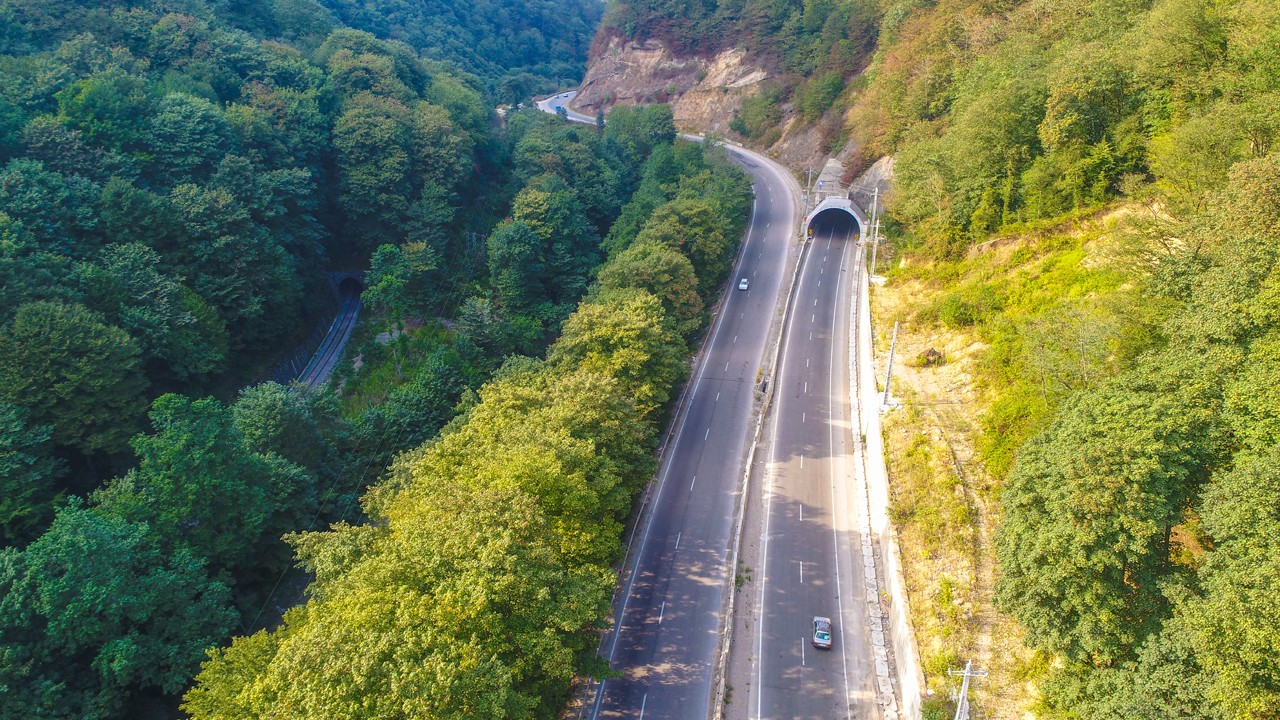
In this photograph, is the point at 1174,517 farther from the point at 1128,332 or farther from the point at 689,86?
the point at 689,86

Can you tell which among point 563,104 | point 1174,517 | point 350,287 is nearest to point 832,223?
point 350,287

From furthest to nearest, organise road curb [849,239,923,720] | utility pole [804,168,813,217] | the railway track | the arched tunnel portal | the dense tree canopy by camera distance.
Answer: utility pole [804,168,813,217], the arched tunnel portal, the railway track, road curb [849,239,923,720], the dense tree canopy

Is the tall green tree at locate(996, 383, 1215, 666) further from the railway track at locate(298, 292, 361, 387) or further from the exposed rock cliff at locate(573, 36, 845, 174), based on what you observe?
the exposed rock cliff at locate(573, 36, 845, 174)

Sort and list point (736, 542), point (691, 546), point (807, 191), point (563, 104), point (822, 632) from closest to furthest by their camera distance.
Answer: point (822, 632) < point (736, 542) < point (691, 546) < point (807, 191) < point (563, 104)

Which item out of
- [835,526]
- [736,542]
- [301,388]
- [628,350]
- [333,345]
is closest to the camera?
[736,542]

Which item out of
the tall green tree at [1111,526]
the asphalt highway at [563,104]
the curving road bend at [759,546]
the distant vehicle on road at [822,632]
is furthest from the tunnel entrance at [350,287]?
the asphalt highway at [563,104]

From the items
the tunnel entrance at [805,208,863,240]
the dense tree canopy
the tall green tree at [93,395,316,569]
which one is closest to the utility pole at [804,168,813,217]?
the tunnel entrance at [805,208,863,240]

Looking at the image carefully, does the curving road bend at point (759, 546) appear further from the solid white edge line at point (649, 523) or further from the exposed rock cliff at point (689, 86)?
the exposed rock cliff at point (689, 86)
